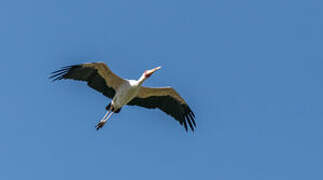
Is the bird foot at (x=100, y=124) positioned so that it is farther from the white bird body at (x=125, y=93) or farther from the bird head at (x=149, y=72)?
A: the bird head at (x=149, y=72)

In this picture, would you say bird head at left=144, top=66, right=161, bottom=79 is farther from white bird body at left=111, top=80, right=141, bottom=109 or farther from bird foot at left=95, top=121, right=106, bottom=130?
bird foot at left=95, top=121, right=106, bottom=130

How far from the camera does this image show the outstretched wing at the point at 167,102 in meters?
26.9

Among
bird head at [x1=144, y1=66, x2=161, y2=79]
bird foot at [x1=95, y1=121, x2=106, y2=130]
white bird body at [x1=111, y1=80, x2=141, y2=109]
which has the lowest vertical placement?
bird foot at [x1=95, y1=121, x2=106, y2=130]

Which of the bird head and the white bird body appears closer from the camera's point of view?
the white bird body

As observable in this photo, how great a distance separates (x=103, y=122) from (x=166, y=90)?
8.55 ft

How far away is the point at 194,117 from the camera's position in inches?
1095

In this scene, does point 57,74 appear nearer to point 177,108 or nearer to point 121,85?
point 121,85

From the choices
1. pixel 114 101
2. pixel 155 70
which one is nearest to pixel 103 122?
pixel 114 101

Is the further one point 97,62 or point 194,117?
point 194,117

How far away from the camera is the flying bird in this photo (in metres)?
25.8

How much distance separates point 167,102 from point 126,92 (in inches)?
81.5

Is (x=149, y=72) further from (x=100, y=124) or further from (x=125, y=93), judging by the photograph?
(x=100, y=124)

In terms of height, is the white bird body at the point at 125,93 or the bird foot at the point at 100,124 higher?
the white bird body at the point at 125,93

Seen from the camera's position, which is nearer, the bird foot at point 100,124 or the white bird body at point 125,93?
the white bird body at point 125,93
